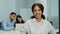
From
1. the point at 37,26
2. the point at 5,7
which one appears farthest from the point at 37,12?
the point at 5,7

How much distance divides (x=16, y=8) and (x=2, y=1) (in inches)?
27.7

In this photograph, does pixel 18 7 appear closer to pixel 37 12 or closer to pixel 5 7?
pixel 5 7

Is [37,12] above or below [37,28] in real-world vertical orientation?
above

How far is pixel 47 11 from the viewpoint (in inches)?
229

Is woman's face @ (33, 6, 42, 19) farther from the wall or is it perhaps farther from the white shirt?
the wall

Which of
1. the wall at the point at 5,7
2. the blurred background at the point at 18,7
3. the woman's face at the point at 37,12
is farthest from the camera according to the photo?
the wall at the point at 5,7

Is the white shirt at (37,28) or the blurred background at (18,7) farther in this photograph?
the blurred background at (18,7)

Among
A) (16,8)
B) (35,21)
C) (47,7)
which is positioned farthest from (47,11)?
(35,21)

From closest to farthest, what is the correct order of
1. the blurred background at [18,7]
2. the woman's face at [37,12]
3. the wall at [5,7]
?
1. the woman's face at [37,12]
2. the blurred background at [18,7]
3. the wall at [5,7]

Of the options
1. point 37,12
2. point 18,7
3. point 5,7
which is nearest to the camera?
point 37,12

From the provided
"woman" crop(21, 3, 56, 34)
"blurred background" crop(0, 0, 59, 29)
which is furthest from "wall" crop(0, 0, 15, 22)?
"woman" crop(21, 3, 56, 34)

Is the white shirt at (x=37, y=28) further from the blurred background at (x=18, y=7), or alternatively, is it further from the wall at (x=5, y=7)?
the wall at (x=5, y=7)

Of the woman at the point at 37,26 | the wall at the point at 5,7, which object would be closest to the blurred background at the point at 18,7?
the wall at the point at 5,7

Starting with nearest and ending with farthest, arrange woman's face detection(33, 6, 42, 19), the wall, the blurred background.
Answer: woman's face detection(33, 6, 42, 19)
the blurred background
the wall
